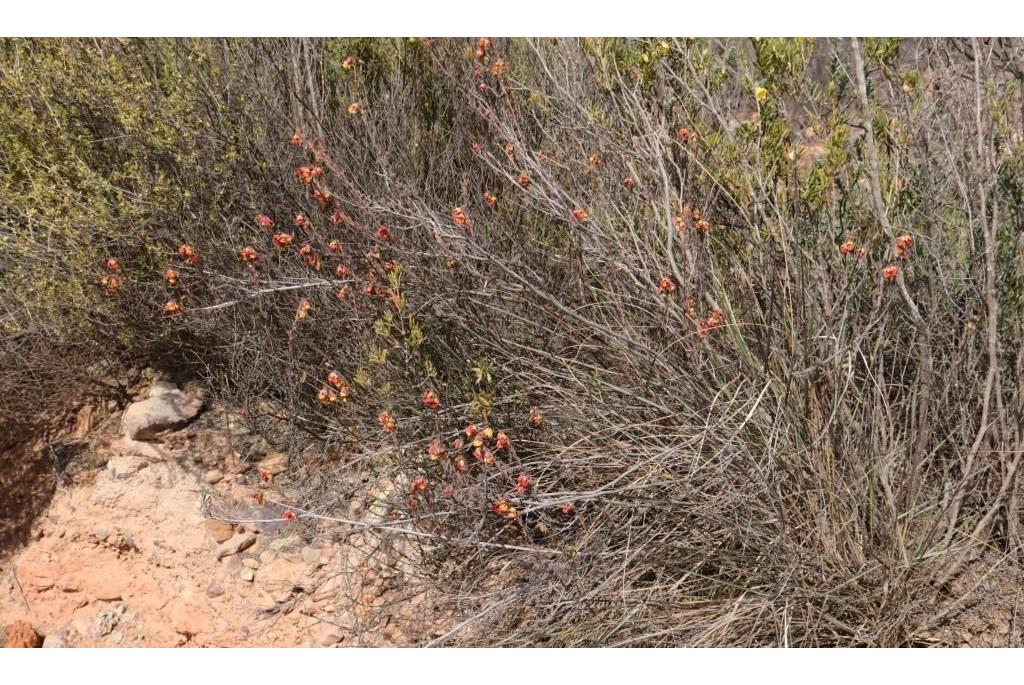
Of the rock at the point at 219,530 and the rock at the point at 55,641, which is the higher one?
the rock at the point at 219,530

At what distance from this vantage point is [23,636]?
328 centimetres

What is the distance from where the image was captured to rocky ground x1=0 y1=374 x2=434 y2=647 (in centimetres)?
308

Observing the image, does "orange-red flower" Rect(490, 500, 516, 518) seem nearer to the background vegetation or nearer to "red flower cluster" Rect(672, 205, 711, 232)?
the background vegetation

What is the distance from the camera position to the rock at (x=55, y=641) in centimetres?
326

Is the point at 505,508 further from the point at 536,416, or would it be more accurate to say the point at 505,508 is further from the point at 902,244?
the point at 902,244

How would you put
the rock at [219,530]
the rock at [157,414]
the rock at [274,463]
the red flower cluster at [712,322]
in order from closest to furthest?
the red flower cluster at [712,322], the rock at [219,530], the rock at [274,463], the rock at [157,414]

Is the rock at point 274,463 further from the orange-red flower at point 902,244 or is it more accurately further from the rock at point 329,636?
the orange-red flower at point 902,244

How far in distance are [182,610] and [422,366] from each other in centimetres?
107

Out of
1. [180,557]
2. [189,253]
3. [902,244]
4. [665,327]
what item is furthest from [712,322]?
[180,557]

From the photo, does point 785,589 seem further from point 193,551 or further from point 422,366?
point 193,551

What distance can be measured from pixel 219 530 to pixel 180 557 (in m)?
0.15

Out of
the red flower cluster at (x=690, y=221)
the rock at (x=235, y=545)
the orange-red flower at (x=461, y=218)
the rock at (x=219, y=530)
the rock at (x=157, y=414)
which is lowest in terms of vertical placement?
the rock at (x=235, y=545)

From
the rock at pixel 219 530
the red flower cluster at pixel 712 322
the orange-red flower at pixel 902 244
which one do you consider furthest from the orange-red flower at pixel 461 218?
the rock at pixel 219 530

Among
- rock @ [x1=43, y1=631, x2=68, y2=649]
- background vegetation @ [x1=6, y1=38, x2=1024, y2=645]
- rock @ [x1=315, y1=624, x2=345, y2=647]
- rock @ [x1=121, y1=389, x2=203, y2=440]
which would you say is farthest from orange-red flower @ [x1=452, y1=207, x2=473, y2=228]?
rock @ [x1=43, y1=631, x2=68, y2=649]
